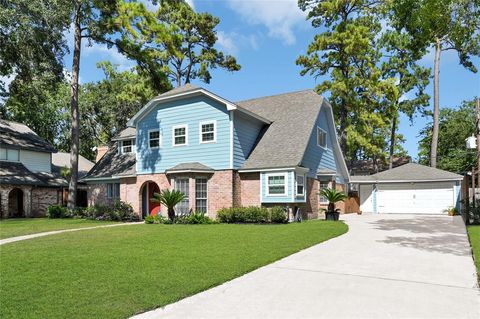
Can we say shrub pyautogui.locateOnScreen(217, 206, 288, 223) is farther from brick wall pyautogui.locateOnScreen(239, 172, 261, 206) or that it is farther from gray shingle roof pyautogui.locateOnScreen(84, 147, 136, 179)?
gray shingle roof pyautogui.locateOnScreen(84, 147, 136, 179)

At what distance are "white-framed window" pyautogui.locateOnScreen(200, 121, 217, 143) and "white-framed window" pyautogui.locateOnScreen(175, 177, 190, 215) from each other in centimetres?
252

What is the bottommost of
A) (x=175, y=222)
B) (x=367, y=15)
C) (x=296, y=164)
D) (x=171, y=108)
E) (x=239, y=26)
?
(x=175, y=222)

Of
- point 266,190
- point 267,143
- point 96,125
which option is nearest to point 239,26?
point 267,143

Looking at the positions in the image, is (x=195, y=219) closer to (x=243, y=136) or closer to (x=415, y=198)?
(x=243, y=136)

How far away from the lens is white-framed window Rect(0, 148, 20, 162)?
2884 centimetres

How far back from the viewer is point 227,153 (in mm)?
19078

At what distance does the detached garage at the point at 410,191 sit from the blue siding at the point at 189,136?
13399 millimetres

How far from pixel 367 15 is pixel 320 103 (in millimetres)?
17878

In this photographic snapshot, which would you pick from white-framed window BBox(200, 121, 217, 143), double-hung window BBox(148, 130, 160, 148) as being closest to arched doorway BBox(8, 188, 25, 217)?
double-hung window BBox(148, 130, 160, 148)

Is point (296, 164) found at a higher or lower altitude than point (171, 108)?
lower

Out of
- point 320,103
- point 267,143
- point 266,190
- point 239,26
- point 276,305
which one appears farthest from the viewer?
point 320,103

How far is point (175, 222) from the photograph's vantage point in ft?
59.6

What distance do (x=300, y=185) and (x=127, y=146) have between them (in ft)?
45.1

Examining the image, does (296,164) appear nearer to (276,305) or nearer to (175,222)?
(175,222)
